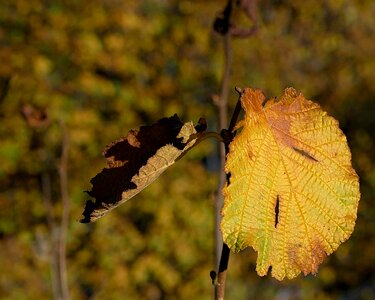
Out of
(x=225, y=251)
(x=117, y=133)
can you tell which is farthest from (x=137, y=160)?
(x=117, y=133)

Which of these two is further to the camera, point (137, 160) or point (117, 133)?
point (117, 133)

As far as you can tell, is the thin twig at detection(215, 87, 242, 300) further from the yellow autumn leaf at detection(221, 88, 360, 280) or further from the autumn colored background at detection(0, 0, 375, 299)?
the autumn colored background at detection(0, 0, 375, 299)

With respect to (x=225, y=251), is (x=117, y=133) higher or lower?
higher

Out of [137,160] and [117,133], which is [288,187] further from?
[117,133]

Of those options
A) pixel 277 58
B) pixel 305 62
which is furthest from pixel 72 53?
pixel 305 62

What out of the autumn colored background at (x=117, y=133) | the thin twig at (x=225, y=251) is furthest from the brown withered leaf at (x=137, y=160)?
the autumn colored background at (x=117, y=133)

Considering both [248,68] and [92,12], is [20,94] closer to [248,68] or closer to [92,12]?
[92,12]

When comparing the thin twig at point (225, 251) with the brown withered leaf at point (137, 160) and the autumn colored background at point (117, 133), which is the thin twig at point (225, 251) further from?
the autumn colored background at point (117, 133)
